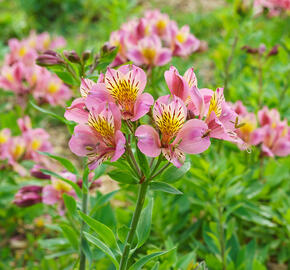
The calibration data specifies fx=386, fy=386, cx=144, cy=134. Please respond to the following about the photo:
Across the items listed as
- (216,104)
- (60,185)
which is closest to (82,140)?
(216,104)

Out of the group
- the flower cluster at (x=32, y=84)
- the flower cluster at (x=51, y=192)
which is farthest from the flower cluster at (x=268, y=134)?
the flower cluster at (x=32, y=84)

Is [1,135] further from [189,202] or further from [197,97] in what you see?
[197,97]

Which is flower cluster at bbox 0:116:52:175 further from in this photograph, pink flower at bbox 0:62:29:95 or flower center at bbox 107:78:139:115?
flower center at bbox 107:78:139:115

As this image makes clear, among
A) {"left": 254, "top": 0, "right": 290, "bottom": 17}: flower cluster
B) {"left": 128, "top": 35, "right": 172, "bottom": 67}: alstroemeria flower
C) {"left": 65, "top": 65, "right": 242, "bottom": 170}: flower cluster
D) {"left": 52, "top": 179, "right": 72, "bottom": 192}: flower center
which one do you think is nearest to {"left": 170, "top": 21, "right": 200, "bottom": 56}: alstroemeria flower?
{"left": 128, "top": 35, "right": 172, "bottom": 67}: alstroemeria flower

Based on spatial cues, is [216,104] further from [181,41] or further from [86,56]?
[181,41]

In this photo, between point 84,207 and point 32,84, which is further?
point 32,84

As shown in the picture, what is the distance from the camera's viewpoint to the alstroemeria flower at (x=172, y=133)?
979mm

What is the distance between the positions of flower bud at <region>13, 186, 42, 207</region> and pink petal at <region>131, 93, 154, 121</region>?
105 cm

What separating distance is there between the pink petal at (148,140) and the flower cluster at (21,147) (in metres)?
1.36

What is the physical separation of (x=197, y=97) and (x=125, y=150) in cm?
24

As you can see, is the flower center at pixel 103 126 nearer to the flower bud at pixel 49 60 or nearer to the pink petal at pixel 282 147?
the flower bud at pixel 49 60

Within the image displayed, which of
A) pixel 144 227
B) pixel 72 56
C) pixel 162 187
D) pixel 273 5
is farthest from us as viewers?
pixel 273 5

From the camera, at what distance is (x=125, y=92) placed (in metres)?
1.04

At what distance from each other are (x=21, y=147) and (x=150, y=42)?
95cm
